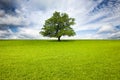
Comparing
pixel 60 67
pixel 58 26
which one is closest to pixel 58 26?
pixel 58 26

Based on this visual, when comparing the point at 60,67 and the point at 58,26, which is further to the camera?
the point at 58,26

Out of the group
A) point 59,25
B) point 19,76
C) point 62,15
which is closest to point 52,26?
point 59,25

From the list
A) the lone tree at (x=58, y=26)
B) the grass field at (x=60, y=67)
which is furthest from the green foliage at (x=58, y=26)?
the grass field at (x=60, y=67)

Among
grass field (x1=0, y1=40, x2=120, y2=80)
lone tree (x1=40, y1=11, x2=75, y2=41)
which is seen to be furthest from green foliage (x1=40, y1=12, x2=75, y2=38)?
grass field (x1=0, y1=40, x2=120, y2=80)

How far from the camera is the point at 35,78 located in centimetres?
789

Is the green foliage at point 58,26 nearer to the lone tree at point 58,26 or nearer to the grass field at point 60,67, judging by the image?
the lone tree at point 58,26

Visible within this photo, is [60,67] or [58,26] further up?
[58,26]

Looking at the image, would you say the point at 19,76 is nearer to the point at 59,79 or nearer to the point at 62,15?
the point at 59,79

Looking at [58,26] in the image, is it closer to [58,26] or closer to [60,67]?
[58,26]

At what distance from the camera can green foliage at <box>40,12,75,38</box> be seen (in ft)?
188

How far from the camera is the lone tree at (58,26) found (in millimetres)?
57169

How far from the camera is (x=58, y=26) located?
6081 cm

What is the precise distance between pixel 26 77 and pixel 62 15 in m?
56.5

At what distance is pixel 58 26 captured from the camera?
200 ft
